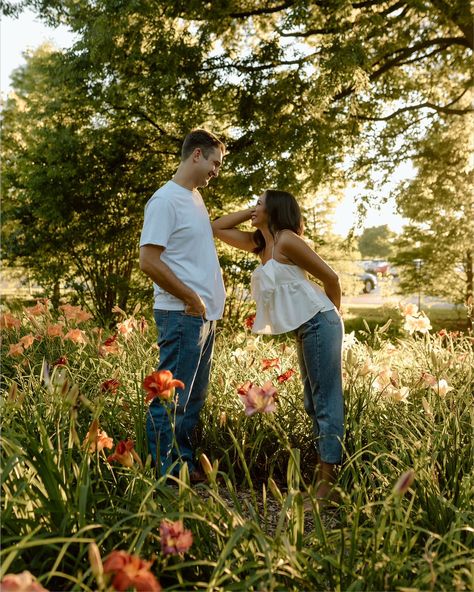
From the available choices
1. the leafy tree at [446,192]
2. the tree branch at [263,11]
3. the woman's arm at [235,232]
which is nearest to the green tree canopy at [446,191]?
the leafy tree at [446,192]

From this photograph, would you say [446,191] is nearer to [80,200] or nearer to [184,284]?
[80,200]

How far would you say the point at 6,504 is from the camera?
75.7 inches

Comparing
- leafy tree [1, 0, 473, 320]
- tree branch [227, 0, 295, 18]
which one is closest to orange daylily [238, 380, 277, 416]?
leafy tree [1, 0, 473, 320]

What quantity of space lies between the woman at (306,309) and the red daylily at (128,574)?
1848 mm

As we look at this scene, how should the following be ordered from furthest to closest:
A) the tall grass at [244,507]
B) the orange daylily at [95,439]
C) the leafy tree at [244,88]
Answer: the leafy tree at [244,88]
the orange daylily at [95,439]
the tall grass at [244,507]

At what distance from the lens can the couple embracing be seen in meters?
3.11

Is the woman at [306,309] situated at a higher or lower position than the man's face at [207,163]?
lower

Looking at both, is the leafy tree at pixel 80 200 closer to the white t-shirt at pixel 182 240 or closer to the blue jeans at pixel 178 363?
the white t-shirt at pixel 182 240

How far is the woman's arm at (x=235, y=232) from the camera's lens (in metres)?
3.51

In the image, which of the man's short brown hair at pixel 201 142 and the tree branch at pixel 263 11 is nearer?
the man's short brown hair at pixel 201 142

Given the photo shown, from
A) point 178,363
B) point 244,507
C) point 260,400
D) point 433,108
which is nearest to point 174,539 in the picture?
point 260,400

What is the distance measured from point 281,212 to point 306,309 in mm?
533

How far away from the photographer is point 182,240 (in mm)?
3262

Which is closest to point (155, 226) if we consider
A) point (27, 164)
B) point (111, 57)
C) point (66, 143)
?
point (111, 57)
